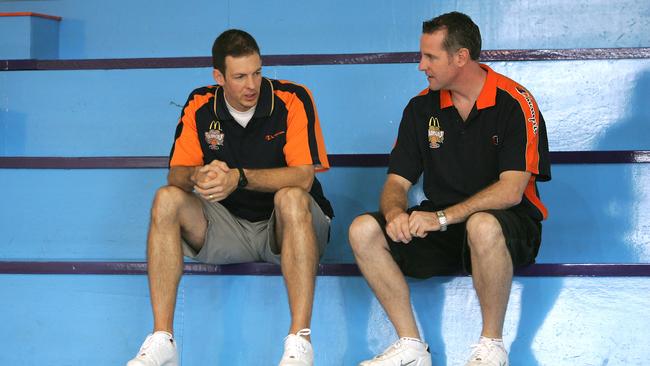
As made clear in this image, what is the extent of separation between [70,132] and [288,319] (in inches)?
43.0

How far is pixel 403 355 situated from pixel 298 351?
10.4 inches

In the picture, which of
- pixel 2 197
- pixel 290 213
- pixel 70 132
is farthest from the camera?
pixel 70 132

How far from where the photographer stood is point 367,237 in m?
2.31

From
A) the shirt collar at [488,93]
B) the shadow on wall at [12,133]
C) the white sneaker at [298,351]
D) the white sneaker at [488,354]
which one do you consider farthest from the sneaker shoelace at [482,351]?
the shadow on wall at [12,133]

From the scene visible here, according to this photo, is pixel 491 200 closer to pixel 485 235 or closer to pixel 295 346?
pixel 485 235

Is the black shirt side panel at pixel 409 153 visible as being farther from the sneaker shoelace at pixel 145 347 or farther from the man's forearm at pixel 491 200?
the sneaker shoelace at pixel 145 347

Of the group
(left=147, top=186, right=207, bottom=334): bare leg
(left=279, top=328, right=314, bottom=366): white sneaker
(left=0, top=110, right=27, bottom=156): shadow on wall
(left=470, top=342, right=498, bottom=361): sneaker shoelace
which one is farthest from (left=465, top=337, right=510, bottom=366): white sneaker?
(left=0, top=110, right=27, bottom=156): shadow on wall

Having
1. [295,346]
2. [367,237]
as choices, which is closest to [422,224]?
[367,237]

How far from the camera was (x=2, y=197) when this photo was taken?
290cm

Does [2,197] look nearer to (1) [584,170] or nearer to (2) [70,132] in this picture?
(2) [70,132]

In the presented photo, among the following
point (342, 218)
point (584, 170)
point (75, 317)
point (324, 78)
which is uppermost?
point (324, 78)

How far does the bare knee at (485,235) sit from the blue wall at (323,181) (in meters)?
0.28

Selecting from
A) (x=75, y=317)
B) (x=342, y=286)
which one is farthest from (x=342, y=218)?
(x=75, y=317)

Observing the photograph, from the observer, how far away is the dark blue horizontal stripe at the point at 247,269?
2.38m
